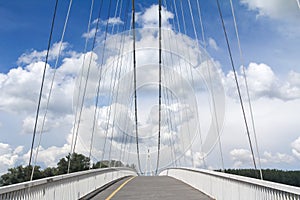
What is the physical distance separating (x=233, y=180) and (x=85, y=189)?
545 cm

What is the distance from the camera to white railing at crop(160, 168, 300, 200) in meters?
5.96

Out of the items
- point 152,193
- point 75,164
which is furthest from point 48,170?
point 152,193

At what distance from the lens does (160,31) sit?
49.3m

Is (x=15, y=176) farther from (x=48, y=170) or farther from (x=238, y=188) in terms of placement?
(x=238, y=188)

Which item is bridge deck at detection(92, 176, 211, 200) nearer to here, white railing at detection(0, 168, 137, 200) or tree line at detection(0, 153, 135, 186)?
white railing at detection(0, 168, 137, 200)

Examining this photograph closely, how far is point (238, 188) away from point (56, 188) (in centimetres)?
398

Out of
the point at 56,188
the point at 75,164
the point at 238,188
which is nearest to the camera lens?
the point at 238,188

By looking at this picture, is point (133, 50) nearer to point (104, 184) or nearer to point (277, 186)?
point (104, 184)

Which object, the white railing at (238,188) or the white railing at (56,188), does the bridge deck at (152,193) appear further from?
the white railing at (56,188)

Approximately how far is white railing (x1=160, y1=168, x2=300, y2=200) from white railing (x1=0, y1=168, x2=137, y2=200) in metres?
3.75

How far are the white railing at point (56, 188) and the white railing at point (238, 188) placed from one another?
3754 mm

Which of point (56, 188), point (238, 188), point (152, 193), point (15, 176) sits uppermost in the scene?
point (15, 176)

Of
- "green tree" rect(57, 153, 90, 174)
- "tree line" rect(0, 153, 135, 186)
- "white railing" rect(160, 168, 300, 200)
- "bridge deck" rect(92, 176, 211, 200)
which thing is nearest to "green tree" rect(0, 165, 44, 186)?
"tree line" rect(0, 153, 135, 186)

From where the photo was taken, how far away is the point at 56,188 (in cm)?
920
